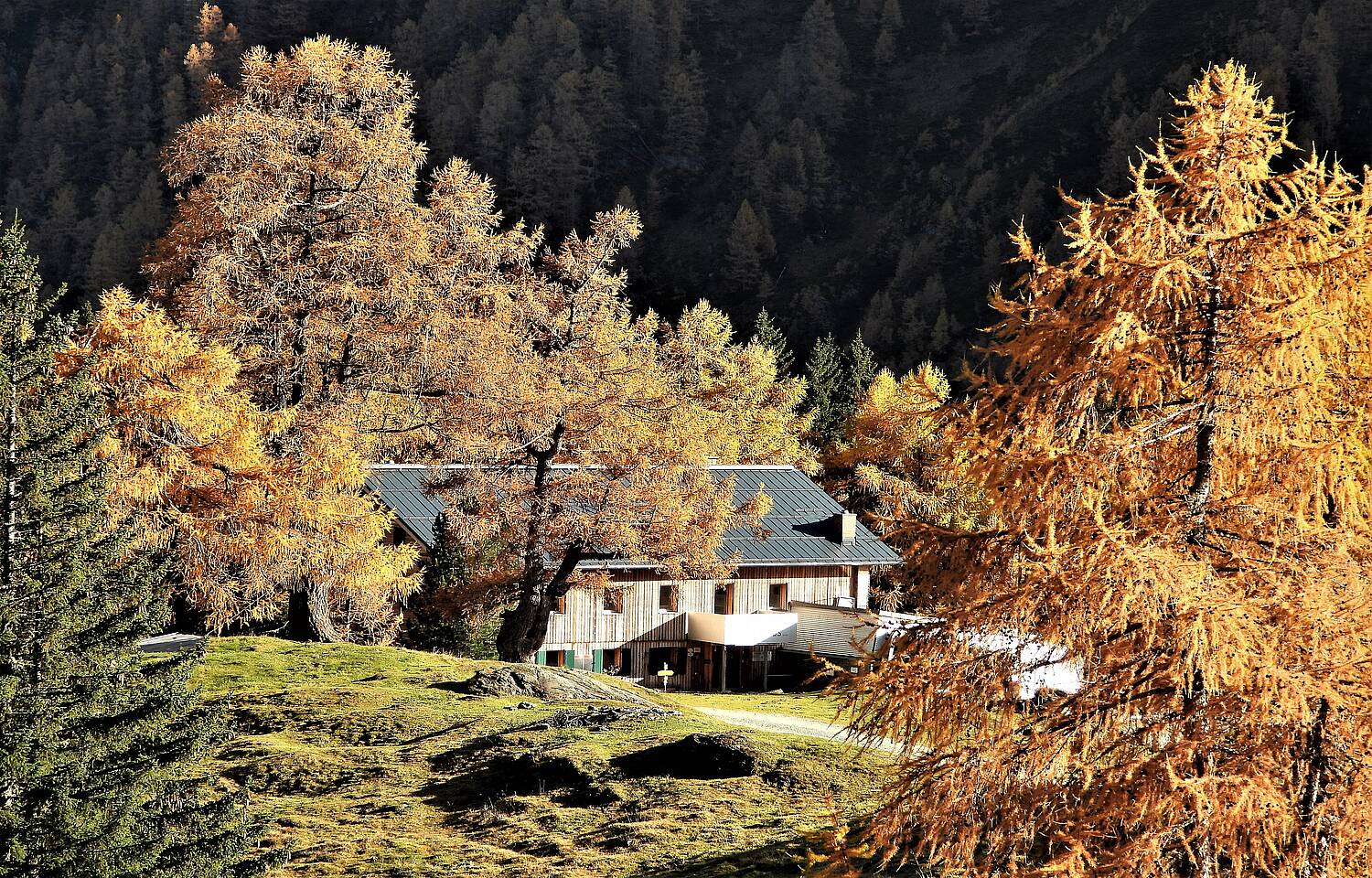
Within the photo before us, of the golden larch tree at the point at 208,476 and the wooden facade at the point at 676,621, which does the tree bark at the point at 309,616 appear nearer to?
the golden larch tree at the point at 208,476

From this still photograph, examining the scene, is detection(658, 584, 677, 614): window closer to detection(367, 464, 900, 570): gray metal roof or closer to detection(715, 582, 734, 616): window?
detection(715, 582, 734, 616): window

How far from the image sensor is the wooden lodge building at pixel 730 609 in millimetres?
43969

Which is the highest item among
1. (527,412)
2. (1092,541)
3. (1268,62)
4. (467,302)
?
(1268,62)

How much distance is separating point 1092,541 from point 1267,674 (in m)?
1.13

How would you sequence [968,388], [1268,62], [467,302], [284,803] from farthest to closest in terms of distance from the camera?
1. [1268,62]
2. [467,302]
3. [284,803]
4. [968,388]

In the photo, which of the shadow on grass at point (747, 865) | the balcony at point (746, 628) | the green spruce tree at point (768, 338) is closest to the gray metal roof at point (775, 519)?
the balcony at point (746, 628)

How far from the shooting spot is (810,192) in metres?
168

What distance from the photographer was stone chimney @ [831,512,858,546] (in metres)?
47.2

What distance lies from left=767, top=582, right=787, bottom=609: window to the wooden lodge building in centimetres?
3

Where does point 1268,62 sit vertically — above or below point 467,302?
above

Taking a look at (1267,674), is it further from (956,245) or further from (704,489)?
(956,245)

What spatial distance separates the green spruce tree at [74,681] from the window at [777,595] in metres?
31.7

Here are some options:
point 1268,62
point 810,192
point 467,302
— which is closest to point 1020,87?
point 810,192

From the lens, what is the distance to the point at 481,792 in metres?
19.4
